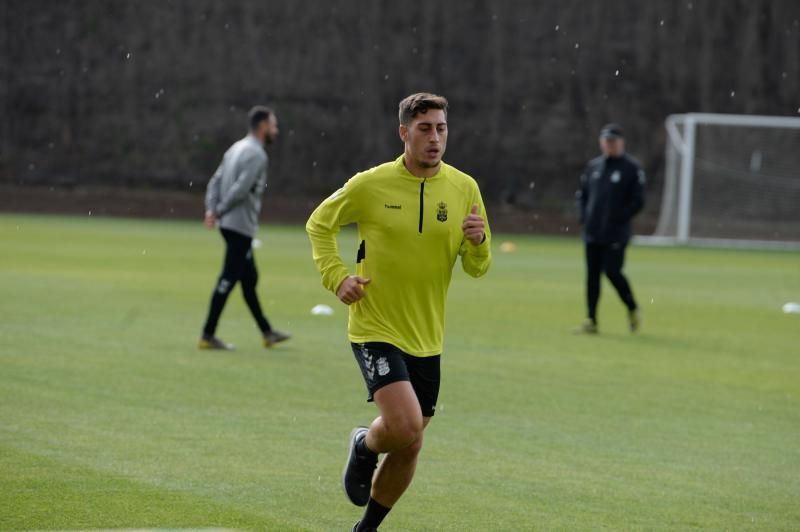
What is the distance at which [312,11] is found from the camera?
46312 mm

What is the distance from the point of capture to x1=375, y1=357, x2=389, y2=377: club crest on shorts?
6.14m

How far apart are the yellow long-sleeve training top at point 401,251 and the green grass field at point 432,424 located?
101 centimetres

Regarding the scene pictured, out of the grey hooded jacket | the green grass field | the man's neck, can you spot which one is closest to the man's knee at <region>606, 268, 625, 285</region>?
the green grass field

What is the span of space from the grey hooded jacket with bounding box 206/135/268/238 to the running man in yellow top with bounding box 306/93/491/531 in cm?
650

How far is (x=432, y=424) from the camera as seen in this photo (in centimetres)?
952

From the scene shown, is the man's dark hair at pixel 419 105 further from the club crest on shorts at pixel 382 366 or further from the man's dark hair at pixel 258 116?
the man's dark hair at pixel 258 116

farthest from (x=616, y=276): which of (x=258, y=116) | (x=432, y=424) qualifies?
(x=432, y=424)

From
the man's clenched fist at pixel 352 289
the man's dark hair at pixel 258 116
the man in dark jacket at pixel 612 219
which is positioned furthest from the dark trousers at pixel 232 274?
the man's clenched fist at pixel 352 289

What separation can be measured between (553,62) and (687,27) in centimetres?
500

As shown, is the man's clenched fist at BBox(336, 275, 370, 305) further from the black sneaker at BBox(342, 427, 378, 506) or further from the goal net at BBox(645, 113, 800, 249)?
the goal net at BBox(645, 113, 800, 249)

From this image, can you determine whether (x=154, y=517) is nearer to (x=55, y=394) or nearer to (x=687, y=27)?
(x=55, y=394)

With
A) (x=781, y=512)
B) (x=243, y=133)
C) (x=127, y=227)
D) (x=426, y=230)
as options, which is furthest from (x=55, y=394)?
(x=243, y=133)

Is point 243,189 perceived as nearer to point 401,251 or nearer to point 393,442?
point 401,251

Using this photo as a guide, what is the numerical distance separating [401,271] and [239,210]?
6860 mm
